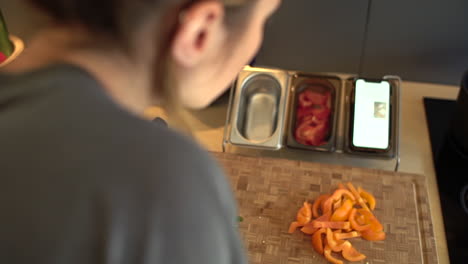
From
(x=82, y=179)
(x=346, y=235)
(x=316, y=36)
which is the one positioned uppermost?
(x=316, y=36)

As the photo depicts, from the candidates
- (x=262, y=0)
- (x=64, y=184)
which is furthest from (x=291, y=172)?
(x=64, y=184)

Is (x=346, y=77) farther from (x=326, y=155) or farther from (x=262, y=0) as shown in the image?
(x=262, y=0)

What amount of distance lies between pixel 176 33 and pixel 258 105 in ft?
2.72

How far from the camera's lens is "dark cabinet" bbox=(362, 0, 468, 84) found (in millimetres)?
1063

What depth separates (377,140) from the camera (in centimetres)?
103

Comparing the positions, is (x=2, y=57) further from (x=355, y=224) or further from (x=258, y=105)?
(x=355, y=224)

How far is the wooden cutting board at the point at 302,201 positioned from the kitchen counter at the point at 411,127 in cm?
7

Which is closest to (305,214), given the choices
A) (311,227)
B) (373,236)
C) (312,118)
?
(311,227)

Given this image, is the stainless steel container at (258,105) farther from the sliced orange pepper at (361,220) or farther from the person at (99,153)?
the person at (99,153)

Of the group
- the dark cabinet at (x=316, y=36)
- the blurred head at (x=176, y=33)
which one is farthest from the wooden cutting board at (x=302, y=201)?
the blurred head at (x=176, y=33)

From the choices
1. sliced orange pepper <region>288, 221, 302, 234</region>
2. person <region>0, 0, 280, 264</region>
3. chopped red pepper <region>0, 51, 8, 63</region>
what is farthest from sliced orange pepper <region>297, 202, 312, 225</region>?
chopped red pepper <region>0, 51, 8, 63</region>

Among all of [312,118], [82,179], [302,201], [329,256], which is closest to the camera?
[82,179]

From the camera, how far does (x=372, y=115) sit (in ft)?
3.48

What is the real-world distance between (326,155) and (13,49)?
0.84 meters
